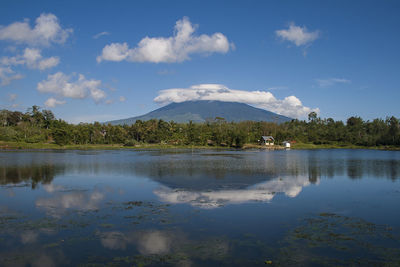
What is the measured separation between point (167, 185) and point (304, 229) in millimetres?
11650

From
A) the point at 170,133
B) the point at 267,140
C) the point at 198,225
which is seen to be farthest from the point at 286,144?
the point at 198,225

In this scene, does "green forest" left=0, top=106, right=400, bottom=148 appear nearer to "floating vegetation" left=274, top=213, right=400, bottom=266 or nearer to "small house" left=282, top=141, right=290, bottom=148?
"small house" left=282, top=141, right=290, bottom=148

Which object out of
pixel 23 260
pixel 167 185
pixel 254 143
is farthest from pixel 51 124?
pixel 23 260

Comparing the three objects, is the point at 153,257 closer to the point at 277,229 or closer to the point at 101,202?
the point at 277,229

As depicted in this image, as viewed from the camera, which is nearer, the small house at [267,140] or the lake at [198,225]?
the lake at [198,225]

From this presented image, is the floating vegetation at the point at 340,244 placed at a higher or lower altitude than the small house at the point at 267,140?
lower

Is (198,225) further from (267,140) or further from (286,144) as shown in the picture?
(267,140)

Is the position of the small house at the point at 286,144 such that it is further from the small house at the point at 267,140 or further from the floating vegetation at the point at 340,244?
the floating vegetation at the point at 340,244

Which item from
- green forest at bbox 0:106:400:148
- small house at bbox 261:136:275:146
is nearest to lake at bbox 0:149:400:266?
green forest at bbox 0:106:400:148

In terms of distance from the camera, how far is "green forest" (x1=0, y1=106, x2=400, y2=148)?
303ft

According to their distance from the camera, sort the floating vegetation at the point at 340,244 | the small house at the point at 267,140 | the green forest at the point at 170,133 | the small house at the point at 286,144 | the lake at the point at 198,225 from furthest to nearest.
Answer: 1. the small house at the point at 267,140
2. the small house at the point at 286,144
3. the green forest at the point at 170,133
4. the lake at the point at 198,225
5. the floating vegetation at the point at 340,244

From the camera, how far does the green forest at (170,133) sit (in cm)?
9232

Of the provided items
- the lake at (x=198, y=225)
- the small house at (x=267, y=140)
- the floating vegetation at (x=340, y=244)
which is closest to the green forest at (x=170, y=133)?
the small house at (x=267, y=140)

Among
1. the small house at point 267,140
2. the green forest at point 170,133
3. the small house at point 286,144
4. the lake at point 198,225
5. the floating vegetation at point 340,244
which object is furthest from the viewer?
the small house at point 267,140
